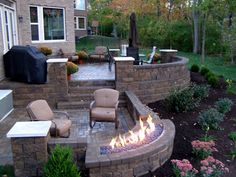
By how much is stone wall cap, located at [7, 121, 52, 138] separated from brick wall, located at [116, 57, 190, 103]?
4.04 metres

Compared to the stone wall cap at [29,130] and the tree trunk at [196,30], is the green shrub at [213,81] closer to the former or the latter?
the stone wall cap at [29,130]

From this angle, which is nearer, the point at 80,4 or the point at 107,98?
the point at 107,98

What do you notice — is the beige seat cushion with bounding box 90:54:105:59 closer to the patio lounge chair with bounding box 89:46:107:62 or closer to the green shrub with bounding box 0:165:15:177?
the patio lounge chair with bounding box 89:46:107:62

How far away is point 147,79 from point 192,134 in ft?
10.1

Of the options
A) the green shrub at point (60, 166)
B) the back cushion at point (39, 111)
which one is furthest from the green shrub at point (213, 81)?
the green shrub at point (60, 166)

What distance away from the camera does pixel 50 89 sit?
808 cm

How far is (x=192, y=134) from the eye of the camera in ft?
18.4

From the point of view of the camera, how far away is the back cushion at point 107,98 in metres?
6.43

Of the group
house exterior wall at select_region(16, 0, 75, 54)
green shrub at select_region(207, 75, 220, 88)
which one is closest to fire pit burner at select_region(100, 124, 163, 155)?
green shrub at select_region(207, 75, 220, 88)

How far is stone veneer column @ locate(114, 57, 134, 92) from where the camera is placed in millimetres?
7988

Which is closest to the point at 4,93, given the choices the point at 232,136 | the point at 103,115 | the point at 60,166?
the point at 103,115

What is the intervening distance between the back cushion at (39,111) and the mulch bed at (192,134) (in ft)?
7.55

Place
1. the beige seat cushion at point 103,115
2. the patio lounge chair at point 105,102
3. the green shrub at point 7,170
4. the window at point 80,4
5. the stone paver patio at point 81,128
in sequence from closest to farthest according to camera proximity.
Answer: the green shrub at point 7,170 < the stone paver patio at point 81,128 < the beige seat cushion at point 103,115 < the patio lounge chair at point 105,102 < the window at point 80,4

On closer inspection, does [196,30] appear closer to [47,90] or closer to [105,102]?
[47,90]
